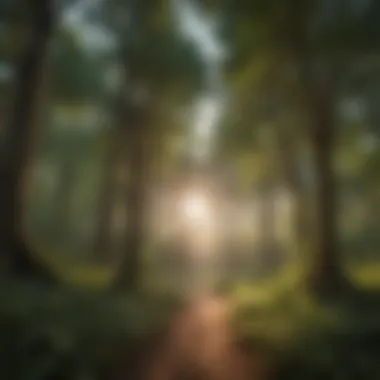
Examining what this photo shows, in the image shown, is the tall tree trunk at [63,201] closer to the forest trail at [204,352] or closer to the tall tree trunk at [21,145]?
the tall tree trunk at [21,145]

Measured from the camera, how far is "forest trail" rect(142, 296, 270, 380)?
1906 mm

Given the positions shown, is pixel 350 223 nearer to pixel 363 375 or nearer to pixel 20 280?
pixel 363 375

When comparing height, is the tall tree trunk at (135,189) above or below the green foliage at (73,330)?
above

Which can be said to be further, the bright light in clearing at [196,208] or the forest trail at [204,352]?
the bright light in clearing at [196,208]

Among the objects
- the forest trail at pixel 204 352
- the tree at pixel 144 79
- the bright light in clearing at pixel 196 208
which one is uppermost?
the tree at pixel 144 79

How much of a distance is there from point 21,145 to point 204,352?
78 centimetres

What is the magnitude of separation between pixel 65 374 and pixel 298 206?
2.56 ft

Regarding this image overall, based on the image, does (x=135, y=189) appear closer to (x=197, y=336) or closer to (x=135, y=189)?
(x=135, y=189)

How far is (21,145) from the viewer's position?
2064 mm

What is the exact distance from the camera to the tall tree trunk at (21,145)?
6.62 feet

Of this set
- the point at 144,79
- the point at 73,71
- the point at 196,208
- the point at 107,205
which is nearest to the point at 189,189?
the point at 196,208

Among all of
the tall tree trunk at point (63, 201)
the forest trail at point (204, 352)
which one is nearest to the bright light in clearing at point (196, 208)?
the forest trail at point (204, 352)

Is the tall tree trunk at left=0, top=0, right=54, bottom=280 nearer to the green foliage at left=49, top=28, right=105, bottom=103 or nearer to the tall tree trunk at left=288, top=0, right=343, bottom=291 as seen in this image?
the green foliage at left=49, top=28, right=105, bottom=103

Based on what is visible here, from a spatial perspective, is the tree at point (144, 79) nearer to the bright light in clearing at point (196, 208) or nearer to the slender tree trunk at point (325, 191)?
the bright light in clearing at point (196, 208)
